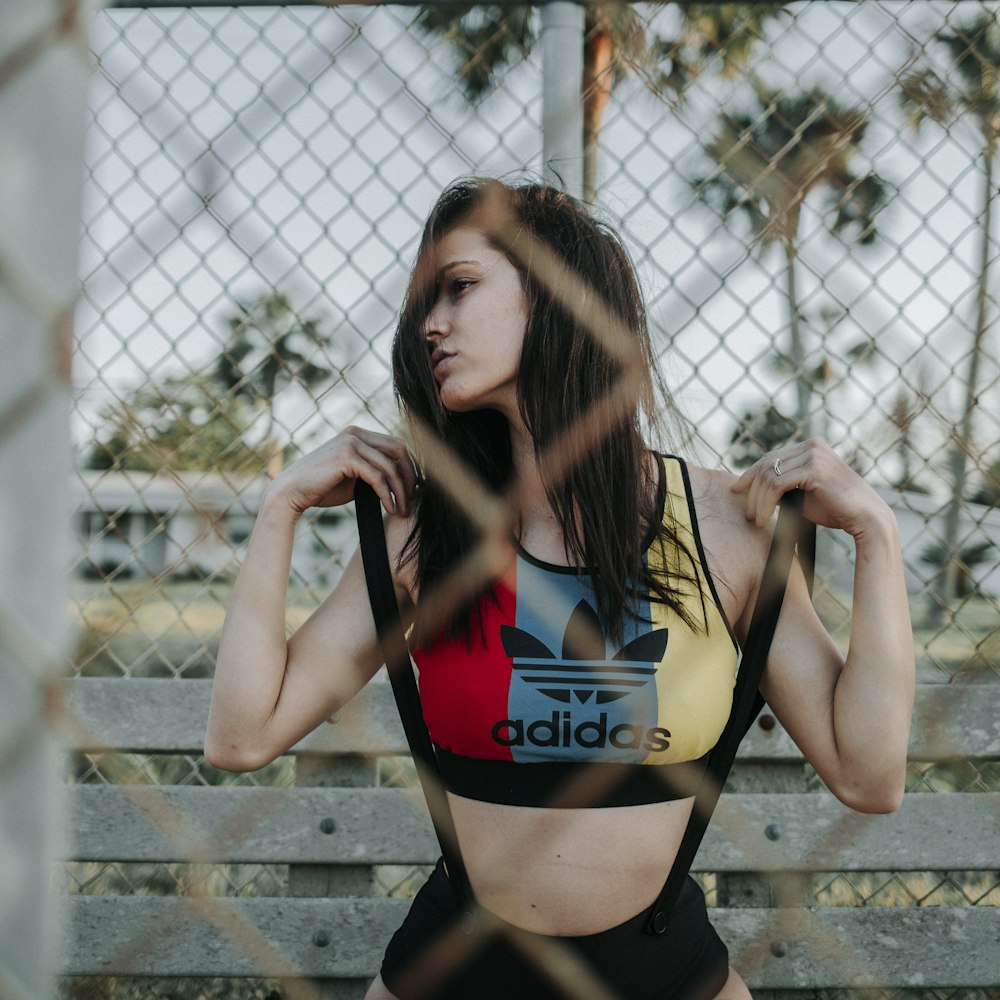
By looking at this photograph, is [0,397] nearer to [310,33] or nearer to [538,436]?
[538,436]

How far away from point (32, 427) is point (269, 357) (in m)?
1.84

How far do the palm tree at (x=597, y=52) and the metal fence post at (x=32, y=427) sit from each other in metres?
1.71

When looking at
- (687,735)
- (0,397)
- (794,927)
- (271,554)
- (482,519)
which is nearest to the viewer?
(0,397)

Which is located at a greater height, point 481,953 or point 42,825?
point 42,825

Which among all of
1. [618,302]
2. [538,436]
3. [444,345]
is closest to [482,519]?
[538,436]

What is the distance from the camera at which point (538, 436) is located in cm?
163

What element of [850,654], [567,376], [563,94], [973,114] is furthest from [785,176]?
[850,654]

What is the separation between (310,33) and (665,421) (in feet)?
4.02

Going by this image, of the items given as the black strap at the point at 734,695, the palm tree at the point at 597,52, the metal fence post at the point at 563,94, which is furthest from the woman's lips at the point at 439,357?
the palm tree at the point at 597,52

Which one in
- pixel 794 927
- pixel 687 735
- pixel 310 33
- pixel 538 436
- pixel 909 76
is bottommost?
pixel 794 927

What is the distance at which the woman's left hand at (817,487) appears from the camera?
4.71 ft

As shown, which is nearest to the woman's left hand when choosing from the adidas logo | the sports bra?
the sports bra

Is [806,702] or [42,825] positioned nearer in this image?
[42,825]

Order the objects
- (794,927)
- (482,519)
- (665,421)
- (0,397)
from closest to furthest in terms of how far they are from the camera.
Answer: (0,397) < (482,519) < (665,421) < (794,927)
